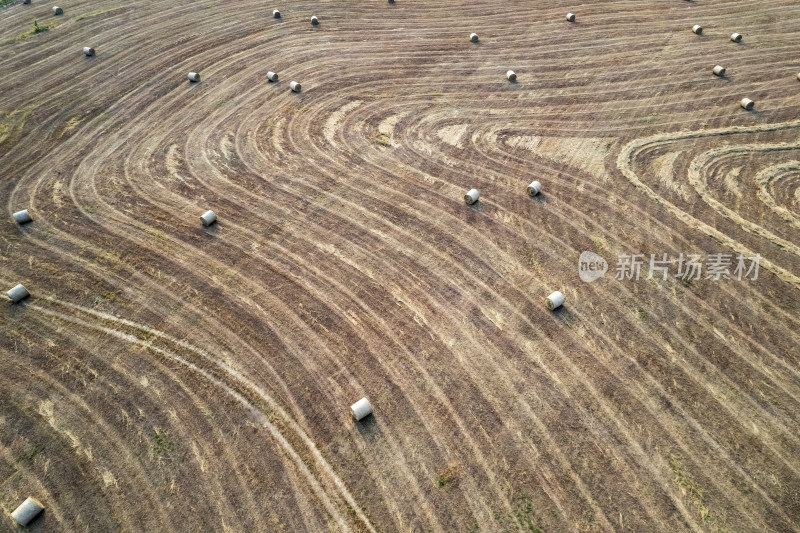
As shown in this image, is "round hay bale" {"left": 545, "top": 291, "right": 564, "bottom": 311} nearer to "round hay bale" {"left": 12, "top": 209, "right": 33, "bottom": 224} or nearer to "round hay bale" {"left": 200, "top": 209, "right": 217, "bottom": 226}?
"round hay bale" {"left": 200, "top": 209, "right": 217, "bottom": 226}

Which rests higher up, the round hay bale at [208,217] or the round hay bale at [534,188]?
the round hay bale at [208,217]

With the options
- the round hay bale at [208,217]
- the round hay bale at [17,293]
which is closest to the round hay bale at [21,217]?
the round hay bale at [17,293]

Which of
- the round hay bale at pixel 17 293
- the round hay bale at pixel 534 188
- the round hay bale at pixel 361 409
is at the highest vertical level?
the round hay bale at pixel 17 293

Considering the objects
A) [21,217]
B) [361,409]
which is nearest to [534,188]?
[361,409]

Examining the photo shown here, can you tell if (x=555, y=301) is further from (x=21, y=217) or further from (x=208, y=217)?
(x=21, y=217)

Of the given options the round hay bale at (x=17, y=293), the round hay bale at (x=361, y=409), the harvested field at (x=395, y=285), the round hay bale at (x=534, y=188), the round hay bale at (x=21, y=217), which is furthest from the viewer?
the round hay bale at (x=534, y=188)

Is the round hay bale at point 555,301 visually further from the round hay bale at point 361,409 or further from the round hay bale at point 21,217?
the round hay bale at point 21,217
